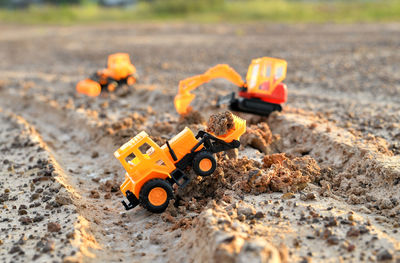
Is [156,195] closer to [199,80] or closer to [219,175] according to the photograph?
[219,175]

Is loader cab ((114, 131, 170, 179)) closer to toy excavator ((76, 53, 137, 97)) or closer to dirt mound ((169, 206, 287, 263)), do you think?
dirt mound ((169, 206, 287, 263))

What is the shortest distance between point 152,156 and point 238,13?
26295 mm

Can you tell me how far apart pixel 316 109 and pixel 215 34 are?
14.5 m

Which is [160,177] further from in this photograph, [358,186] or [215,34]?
[215,34]

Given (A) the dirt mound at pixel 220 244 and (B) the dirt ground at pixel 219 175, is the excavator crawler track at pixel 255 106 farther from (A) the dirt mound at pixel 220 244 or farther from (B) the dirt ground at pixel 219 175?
(A) the dirt mound at pixel 220 244

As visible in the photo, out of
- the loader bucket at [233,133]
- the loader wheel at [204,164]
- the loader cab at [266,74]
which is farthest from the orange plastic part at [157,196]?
the loader cab at [266,74]

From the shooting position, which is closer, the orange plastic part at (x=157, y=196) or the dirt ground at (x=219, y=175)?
the dirt ground at (x=219, y=175)

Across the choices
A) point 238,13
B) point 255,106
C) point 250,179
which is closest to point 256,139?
point 255,106

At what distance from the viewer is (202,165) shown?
5.80m

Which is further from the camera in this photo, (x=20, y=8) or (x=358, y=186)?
(x=20, y=8)

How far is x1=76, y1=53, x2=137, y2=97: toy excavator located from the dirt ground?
311mm

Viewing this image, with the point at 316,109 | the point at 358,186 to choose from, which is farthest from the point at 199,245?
the point at 316,109

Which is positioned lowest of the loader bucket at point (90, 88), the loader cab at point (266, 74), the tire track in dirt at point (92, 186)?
the tire track in dirt at point (92, 186)

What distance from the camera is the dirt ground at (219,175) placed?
474 cm
